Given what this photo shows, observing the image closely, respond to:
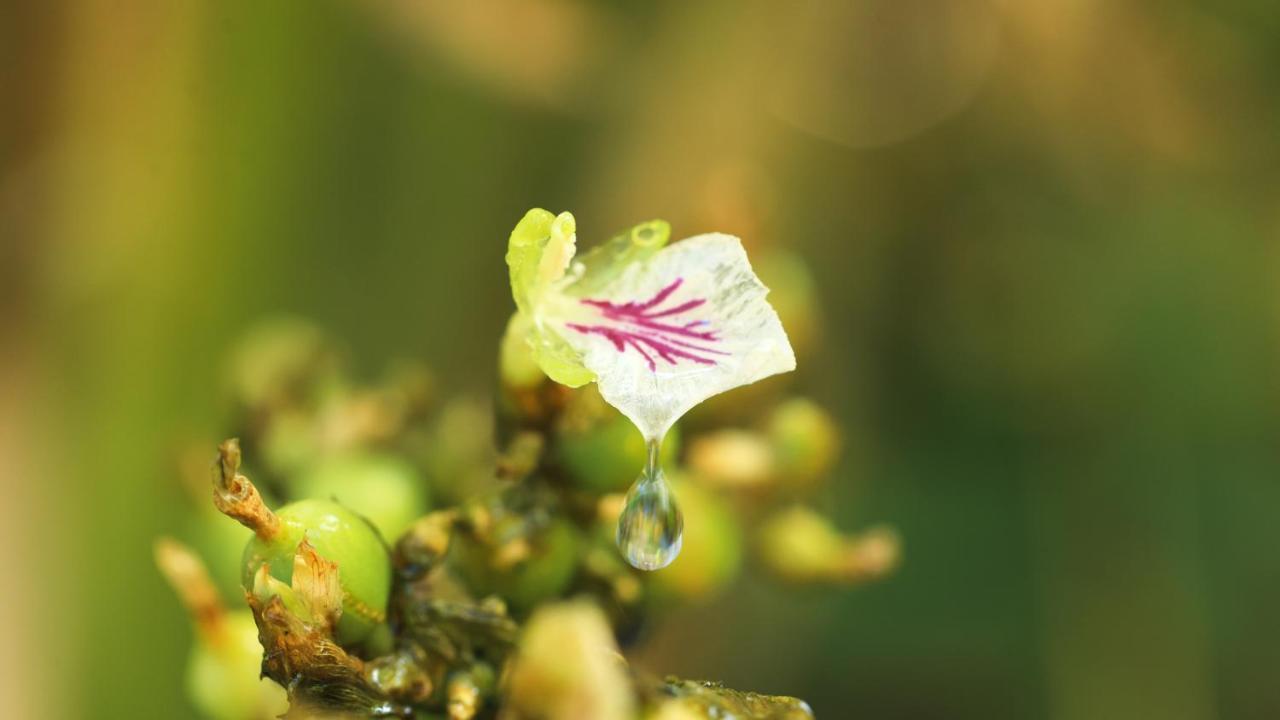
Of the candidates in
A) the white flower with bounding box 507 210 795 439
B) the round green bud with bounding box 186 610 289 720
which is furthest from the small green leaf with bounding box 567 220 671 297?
the round green bud with bounding box 186 610 289 720

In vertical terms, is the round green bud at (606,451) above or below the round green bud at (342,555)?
above

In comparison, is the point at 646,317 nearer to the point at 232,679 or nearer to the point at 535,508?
the point at 535,508

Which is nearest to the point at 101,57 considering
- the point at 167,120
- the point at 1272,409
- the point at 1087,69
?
the point at 167,120

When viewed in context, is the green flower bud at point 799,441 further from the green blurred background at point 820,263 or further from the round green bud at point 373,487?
the green blurred background at point 820,263

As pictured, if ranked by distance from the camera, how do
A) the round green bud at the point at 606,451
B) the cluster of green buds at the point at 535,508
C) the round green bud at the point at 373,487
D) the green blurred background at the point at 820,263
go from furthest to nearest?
the green blurred background at the point at 820,263
the round green bud at the point at 373,487
the round green bud at the point at 606,451
the cluster of green buds at the point at 535,508

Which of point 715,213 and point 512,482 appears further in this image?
point 715,213

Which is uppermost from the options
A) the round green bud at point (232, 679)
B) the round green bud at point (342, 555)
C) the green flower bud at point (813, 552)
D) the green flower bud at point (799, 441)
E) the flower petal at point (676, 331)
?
the flower petal at point (676, 331)

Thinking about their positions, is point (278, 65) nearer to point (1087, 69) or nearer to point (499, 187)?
point (499, 187)

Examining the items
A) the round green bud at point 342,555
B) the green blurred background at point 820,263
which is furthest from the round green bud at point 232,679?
the green blurred background at point 820,263
